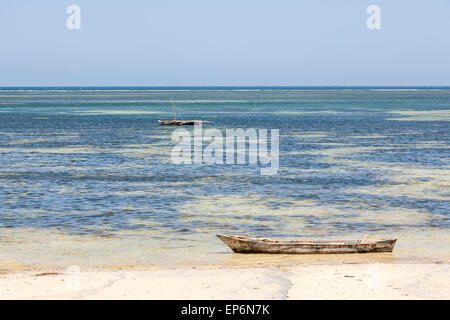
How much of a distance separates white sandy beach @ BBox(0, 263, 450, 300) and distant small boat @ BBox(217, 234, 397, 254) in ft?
4.64

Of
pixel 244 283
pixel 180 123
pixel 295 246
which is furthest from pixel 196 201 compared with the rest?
pixel 180 123

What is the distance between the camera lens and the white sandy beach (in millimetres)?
13930

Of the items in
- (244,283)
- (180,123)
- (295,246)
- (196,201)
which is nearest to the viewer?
(244,283)

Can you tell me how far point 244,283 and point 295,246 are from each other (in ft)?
12.3

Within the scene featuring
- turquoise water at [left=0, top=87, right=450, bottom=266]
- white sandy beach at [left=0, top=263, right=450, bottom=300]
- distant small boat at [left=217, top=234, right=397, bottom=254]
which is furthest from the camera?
turquoise water at [left=0, top=87, right=450, bottom=266]

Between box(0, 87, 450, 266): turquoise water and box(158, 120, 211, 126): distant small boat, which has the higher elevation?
Result: box(158, 120, 211, 126): distant small boat

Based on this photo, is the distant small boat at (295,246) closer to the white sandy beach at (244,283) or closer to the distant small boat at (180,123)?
the white sandy beach at (244,283)

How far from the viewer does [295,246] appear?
1842 centimetres

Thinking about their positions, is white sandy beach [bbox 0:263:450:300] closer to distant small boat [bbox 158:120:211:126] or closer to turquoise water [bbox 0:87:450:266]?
turquoise water [bbox 0:87:450:266]

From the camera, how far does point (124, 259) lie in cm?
1841

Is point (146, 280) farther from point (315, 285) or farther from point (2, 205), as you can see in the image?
point (2, 205)

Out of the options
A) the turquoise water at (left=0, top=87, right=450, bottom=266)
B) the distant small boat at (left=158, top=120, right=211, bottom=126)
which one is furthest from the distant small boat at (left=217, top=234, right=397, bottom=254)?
the distant small boat at (left=158, top=120, right=211, bottom=126)

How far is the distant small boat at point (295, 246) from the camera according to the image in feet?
60.4

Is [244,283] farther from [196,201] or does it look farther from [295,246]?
[196,201]
